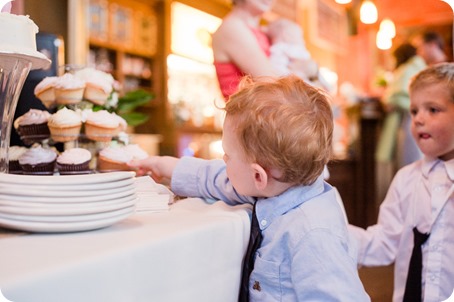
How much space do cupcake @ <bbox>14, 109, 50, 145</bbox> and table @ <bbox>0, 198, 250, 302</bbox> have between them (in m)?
0.40

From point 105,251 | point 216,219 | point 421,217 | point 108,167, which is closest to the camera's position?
point 105,251

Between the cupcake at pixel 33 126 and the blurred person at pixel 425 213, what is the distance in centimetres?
92

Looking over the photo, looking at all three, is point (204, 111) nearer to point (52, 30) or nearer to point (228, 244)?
point (52, 30)

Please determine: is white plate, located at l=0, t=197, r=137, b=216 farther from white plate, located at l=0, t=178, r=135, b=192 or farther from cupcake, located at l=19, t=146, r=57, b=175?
cupcake, located at l=19, t=146, r=57, b=175

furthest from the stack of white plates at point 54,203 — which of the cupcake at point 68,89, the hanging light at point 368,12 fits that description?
the hanging light at point 368,12

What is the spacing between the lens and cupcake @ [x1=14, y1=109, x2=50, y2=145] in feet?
3.89

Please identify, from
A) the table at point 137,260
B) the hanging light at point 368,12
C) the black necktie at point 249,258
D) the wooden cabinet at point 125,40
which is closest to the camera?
the table at point 137,260

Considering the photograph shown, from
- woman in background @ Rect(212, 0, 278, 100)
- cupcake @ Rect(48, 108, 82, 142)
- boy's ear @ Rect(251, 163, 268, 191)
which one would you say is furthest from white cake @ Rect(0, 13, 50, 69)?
woman in background @ Rect(212, 0, 278, 100)

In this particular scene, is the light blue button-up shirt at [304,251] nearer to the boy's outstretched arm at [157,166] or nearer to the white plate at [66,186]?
the boy's outstretched arm at [157,166]

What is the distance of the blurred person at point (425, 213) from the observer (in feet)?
4.67

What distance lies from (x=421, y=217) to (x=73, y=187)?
1089 mm

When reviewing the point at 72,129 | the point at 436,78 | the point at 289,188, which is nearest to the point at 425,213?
the point at 436,78

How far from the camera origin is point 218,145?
595 centimetres

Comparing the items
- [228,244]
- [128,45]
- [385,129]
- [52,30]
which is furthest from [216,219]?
[128,45]
